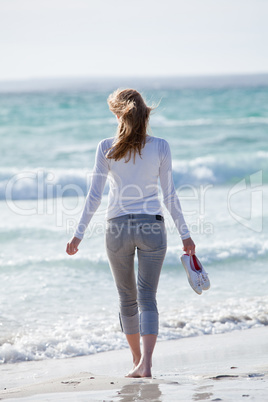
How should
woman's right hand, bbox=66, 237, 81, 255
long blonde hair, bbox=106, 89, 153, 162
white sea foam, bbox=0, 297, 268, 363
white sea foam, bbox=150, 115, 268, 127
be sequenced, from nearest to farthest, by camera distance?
long blonde hair, bbox=106, 89, 153, 162 < woman's right hand, bbox=66, 237, 81, 255 < white sea foam, bbox=0, 297, 268, 363 < white sea foam, bbox=150, 115, 268, 127

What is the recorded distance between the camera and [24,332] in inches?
179

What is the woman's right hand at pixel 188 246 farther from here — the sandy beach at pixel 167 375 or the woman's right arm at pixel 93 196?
the sandy beach at pixel 167 375

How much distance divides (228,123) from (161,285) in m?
19.4

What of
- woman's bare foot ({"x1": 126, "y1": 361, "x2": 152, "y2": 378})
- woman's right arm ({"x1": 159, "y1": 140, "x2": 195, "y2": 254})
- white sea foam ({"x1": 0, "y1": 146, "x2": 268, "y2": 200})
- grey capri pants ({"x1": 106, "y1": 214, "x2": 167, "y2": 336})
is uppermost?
white sea foam ({"x1": 0, "y1": 146, "x2": 268, "y2": 200})

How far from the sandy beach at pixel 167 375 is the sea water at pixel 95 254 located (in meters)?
0.23

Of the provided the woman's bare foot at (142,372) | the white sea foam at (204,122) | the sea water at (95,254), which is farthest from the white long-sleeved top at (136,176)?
the white sea foam at (204,122)

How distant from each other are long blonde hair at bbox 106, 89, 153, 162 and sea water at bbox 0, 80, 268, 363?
0.16 meters

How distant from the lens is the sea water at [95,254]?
15.3 feet

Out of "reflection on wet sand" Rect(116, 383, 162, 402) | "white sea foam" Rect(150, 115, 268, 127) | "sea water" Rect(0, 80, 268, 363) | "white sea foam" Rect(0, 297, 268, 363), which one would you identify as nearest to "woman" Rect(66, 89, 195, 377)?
"sea water" Rect(0, 80, 268, 363)

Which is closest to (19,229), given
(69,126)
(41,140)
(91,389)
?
(91,389)

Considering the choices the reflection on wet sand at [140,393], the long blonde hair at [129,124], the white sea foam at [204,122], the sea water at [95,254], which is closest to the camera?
the reflection on wet sand at [140,393]

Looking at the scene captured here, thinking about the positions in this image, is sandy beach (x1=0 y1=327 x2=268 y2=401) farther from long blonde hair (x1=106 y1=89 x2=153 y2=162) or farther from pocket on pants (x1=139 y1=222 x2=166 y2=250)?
long blonde hair (x1=106 y1=89 x2=153 y2=162)

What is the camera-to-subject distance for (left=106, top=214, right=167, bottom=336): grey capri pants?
10.1ft

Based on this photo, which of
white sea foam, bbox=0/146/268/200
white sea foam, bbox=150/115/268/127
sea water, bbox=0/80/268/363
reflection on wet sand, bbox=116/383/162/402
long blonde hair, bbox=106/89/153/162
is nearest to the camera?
reflection on wet sand, bbox=116/383/162/402
